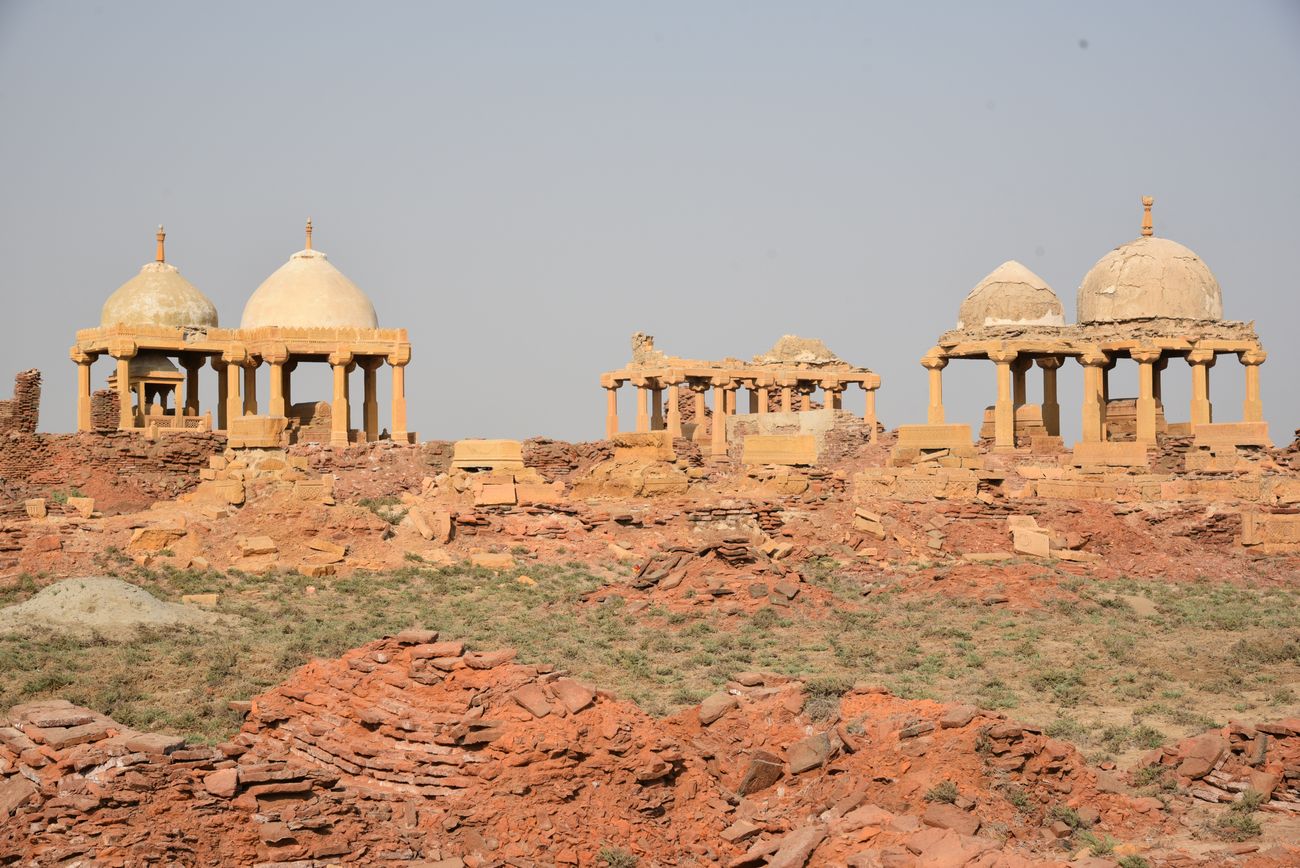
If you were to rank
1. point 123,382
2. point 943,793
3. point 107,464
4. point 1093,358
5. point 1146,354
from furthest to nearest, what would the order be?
point 1093,358 → point 1146,354 → point 123,382 → point 107,464 → point 943,793

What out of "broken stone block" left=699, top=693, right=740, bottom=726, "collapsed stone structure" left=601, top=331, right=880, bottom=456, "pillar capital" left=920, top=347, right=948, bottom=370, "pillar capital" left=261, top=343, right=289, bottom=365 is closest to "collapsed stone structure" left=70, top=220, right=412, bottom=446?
"pillar capital" left=261, top=343, right=289, bottom=365

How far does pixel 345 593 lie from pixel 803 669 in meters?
7.42

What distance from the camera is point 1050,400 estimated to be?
133 ft

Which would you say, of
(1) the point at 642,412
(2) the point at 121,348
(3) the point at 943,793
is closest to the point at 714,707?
(3) the point at 943,793

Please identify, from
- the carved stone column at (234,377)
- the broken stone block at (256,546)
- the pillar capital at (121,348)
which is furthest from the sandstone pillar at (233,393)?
the broken stone block at (256,546)

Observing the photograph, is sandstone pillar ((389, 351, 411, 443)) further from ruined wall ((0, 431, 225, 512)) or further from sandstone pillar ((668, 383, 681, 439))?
sandstone pillar ((668, 383, 681, 439))

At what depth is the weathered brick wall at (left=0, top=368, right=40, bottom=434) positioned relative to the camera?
32.7 meters

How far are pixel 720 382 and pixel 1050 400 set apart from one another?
32.0 feet

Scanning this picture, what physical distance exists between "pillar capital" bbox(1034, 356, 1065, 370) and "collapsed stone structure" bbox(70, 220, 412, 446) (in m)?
17.7

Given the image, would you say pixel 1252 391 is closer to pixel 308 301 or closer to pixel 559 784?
pixel 308 301

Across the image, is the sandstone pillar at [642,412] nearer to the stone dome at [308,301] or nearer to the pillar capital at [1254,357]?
the stone dome at [308,301]

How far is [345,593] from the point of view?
19.4m

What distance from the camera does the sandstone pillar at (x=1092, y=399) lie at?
38062 mm

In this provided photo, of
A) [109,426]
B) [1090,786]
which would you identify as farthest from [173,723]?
[109,426]
